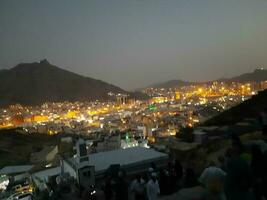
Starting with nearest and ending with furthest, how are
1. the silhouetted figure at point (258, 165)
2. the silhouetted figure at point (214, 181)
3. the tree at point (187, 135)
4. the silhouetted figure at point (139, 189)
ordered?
the silhouetted figure at point (214, 181)
the silhouetted figure at point (258, 165)
the silhouetted figure at point (139, 189)
the tree at point (187, 135)

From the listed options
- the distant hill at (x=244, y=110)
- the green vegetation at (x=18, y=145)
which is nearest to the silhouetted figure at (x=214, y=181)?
the distant hill at (x=244, y=110)

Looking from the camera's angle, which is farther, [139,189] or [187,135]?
[187,135]

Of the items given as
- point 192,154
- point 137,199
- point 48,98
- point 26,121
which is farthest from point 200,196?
point 48,98

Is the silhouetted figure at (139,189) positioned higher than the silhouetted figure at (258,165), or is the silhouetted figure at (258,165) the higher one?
the silhouetted figure at (258,165)

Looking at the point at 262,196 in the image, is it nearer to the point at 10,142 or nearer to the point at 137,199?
the point at 137,199

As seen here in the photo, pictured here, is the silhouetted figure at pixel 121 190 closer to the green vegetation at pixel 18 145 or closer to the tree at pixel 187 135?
the tree at pixel 187 135

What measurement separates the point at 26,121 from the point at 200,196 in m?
120

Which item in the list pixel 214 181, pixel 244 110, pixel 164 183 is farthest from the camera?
pixel 244 110

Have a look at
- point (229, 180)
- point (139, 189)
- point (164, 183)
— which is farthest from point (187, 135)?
point (229, 180)

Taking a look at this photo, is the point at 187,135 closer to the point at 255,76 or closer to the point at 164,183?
the point at 164,183

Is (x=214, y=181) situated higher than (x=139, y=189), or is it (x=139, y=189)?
(x=214, y=181)

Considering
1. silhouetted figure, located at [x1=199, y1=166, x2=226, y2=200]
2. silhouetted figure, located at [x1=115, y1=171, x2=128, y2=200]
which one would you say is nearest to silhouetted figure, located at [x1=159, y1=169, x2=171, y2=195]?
silhouetted figure, located at [x1=115, y1=171, x2=128, y2=200]

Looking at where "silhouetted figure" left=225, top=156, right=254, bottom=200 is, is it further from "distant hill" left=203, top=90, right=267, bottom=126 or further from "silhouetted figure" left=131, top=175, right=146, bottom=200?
"distant hill" left=203, top=90, right=267, bottom=126

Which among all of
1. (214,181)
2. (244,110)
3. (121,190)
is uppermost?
(244,110)
